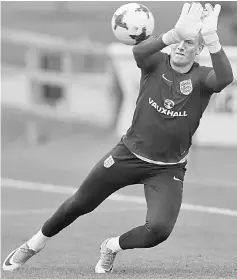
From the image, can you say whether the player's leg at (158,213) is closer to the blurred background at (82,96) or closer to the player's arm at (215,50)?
the player's arm at (215,50)

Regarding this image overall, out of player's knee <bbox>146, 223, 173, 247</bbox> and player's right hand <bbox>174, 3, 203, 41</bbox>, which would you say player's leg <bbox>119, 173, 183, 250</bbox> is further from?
player's right hand <bbox>174, 3, 203, 41</bbox>

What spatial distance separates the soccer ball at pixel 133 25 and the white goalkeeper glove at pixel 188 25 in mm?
572

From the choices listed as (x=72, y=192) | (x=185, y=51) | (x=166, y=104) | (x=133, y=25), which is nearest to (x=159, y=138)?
(x=166, y=104)

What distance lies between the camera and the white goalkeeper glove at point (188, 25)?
6754mm

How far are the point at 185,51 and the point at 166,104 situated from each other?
457mm

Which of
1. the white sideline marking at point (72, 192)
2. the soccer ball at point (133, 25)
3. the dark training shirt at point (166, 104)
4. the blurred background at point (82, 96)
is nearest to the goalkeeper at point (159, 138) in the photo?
the dark training shirt at point (166, 104)

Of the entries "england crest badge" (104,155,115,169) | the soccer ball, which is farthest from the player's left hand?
"england crest badge" (104,155,115,169)

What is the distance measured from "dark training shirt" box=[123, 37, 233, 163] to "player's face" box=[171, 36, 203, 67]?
100mm

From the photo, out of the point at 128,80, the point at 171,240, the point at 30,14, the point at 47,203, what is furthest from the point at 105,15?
the point at 171,240

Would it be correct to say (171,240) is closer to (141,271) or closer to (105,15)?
(141,271)

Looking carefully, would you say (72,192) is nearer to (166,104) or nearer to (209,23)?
(166,104)

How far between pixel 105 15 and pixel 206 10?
63.4ft

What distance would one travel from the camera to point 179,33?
267 inches

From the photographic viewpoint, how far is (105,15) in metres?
26.0
